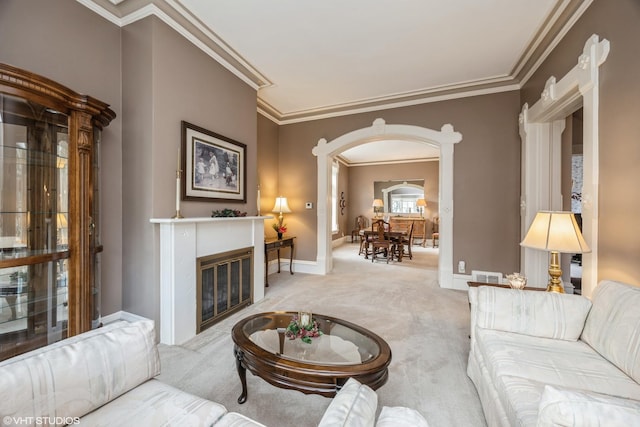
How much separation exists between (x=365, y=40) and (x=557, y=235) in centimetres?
266

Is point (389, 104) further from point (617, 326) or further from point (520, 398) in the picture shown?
point (520, 398)

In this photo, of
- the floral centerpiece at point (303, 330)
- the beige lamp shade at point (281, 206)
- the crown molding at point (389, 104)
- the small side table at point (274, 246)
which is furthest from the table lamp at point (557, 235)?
the beige lamp shade at point (281, 206)

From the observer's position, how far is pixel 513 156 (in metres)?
3.85

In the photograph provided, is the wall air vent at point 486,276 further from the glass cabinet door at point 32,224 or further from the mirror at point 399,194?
the mirror at point 399,194

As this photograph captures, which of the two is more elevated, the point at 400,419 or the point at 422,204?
the point at 422,204

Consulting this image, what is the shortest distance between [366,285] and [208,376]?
2.82 meters

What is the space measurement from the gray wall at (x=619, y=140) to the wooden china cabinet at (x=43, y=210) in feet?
12.2

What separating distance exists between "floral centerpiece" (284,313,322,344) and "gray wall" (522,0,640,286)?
2074 millimetres

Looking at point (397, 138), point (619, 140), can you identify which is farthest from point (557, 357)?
point (397, 138)

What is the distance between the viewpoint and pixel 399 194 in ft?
32.2

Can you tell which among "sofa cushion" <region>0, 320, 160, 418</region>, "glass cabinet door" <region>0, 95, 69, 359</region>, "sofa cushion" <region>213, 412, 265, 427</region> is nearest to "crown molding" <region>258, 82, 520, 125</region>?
"glass cabinet door" <region>0, 95, 69, 359</region>

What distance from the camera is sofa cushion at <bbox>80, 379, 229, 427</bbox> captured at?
37.7 inches

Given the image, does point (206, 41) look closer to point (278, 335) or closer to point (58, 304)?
point (58, 304)

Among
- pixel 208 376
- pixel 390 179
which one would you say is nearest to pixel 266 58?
pixel 208 376
